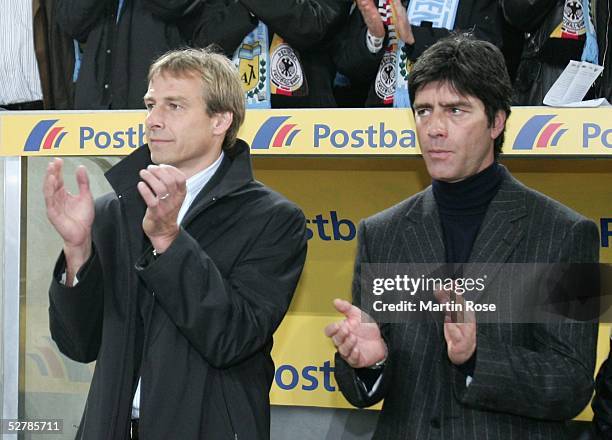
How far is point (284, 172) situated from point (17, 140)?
1.04m

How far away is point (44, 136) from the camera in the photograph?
3193 mm

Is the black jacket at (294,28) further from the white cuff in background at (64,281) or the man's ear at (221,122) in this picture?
the white cuff in background at (64,281)

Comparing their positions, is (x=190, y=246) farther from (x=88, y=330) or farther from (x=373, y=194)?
(x=373, y=194)

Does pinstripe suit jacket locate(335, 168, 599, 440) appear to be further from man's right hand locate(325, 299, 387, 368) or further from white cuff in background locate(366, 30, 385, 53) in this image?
white cuff in background locate(366, 30, 385, 53)

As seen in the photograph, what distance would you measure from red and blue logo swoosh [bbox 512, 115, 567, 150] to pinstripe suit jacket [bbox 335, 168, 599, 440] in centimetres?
77

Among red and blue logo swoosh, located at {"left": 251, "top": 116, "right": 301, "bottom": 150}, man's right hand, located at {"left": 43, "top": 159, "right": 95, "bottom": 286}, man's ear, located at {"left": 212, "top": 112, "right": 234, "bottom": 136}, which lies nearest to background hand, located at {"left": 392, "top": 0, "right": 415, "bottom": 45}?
red and blue logo swoosh, located at {"left": 251, "top": 116, "right": 301, "bottom": 150}

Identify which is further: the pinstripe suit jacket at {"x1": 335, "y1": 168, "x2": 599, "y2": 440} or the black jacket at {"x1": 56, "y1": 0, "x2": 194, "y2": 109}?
the black jacket at {"x1": 56, "y1": 0, "x2": 194, "y2": 109}

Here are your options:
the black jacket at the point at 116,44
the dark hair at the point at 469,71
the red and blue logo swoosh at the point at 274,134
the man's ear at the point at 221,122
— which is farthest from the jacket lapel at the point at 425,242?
the black jacket at the point at 116,44

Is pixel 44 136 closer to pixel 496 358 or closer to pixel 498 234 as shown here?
pixel 498 234

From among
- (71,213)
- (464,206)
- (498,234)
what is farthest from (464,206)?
(71,213)

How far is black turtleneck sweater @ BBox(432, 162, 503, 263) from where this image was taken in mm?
2123

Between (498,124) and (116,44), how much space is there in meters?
2.01

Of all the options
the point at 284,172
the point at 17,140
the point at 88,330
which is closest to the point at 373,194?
the point at 284,172

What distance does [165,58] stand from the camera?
2387 millimetres
